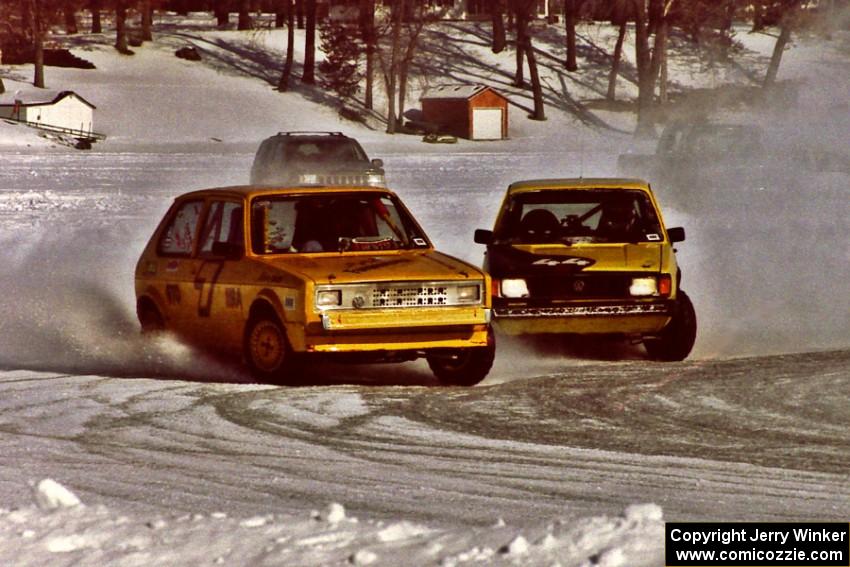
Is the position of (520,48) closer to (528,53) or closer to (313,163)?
(528,53)

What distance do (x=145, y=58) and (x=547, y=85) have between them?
916 inches

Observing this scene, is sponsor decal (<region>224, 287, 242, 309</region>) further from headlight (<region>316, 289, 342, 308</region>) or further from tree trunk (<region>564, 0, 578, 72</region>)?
tree trunk (<region>564, 0, 578, 72</region>)

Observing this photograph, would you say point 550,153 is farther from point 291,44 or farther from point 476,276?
point 476,276

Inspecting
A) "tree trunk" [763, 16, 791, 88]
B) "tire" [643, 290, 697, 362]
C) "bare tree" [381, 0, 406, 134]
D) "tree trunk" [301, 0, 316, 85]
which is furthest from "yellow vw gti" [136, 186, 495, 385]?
"tree trunk" [301, 0, 316, 85]

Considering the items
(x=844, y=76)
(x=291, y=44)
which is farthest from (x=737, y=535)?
(x=291, y=44)

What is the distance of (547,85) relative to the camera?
101188 millimetres

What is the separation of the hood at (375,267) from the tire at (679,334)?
2.10m

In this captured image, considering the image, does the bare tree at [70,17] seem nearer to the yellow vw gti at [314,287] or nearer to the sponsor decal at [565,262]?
the yellow vw gti at [314,287]

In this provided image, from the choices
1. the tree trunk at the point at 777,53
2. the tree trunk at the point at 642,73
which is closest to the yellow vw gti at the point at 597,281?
the tree trunk at the point at 642,73

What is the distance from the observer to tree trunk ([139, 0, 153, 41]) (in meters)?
102

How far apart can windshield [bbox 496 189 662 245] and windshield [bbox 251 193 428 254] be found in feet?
5.27

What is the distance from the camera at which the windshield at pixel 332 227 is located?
12203mm

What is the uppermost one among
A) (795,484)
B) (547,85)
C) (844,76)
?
(795,484)

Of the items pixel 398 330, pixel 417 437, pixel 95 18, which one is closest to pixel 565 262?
pixel 398 330
